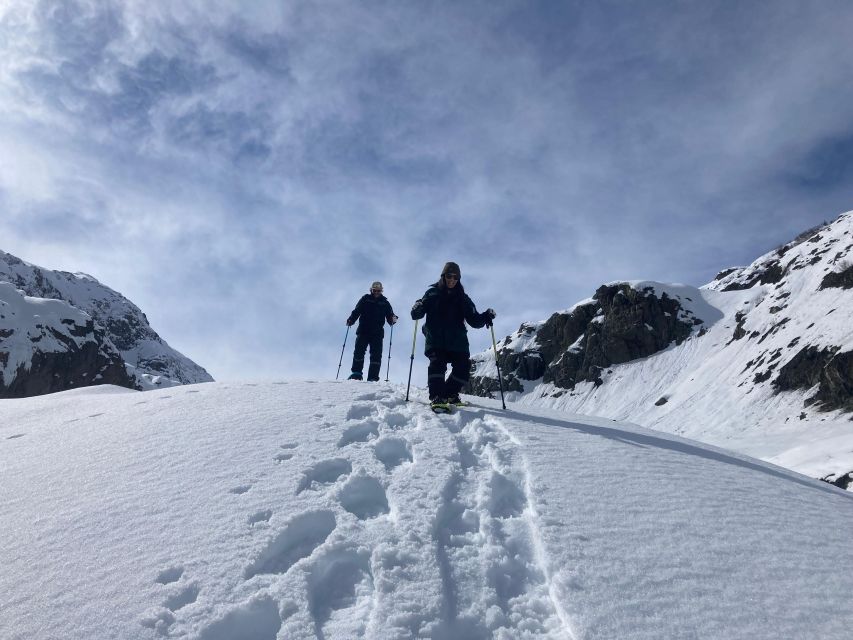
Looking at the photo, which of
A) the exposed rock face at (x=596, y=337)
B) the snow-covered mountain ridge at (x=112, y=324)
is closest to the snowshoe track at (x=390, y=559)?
the snow-covered mountain ridge at (x=112, y=324)

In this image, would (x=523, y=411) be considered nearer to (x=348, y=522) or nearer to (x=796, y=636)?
(x=348, y=522)

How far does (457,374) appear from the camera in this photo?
7.76 meters

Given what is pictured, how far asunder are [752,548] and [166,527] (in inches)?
159

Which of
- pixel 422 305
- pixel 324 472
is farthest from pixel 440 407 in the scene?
pixel 324 472

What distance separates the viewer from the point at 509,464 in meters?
5.05

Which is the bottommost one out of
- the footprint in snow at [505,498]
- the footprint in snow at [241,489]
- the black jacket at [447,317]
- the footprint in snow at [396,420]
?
the footprint in snow at [505,498]

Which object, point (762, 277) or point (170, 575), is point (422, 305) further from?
point (762, 277)

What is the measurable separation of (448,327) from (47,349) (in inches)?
1600

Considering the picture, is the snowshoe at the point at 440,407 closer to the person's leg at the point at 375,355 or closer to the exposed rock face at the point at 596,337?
the person's leg at the point at 375,355

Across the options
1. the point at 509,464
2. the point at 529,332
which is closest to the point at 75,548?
the point at 509,464

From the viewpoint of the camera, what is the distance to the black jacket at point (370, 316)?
40.0 ft

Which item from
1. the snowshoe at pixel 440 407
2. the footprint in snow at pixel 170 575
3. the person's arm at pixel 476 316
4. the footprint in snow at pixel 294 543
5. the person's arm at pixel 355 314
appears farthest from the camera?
the person's arm at pixel 355 314

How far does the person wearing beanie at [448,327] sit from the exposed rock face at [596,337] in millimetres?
46699

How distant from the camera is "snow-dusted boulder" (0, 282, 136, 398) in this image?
34.8 meters
